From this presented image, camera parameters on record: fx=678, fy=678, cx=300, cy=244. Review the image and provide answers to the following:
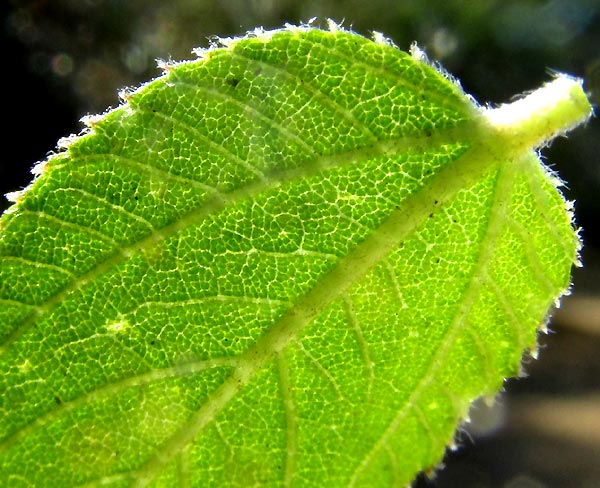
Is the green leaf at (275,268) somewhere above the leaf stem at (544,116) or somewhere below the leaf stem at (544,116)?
below

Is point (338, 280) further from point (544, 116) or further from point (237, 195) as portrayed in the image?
point (544, 116)

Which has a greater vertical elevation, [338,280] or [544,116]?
[544,116]

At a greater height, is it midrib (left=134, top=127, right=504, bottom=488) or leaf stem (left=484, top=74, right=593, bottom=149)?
leaf stem (left=484, top=74, right=593, bottom=149)

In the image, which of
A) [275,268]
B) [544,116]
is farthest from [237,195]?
[544,116]

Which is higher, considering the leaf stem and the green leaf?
the leaf stem

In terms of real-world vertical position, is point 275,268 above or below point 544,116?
below

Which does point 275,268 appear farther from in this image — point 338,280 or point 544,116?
point 544,116

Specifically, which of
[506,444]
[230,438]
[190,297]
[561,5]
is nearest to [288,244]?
[190,297]

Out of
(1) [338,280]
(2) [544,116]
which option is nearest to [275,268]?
(1) [338,280]

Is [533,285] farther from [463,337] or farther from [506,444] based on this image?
[506,444]
